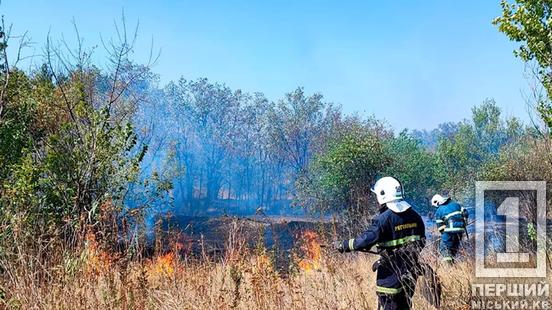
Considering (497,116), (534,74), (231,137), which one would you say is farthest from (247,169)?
(534,74)

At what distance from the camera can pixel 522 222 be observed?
12.8 metres

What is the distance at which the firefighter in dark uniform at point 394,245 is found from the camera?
4211 mm

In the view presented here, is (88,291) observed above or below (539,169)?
below

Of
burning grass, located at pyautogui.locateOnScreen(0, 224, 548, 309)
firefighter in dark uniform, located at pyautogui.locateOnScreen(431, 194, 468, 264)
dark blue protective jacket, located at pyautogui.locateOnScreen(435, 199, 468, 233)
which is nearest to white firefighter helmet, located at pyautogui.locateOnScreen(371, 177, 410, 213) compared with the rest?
burning grass, located at pyautogui.locateOnScreen(0, 224, 548, 309)

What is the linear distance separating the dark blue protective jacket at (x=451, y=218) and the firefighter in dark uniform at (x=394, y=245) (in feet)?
15.3

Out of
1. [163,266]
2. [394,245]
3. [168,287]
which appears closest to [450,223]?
[394,245]

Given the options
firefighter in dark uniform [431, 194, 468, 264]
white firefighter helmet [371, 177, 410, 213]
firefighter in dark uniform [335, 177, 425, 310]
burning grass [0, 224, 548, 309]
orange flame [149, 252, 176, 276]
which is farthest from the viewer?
firefighter in dark uniform [431, 194, 468, 264]

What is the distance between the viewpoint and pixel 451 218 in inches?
344

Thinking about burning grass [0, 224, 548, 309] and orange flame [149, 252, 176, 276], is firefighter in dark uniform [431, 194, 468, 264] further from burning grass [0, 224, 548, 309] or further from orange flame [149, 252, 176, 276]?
orange flame [149, 252, 176, 276]

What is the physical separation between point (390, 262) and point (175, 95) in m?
54.7

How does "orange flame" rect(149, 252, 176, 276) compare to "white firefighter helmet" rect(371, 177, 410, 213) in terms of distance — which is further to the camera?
"orange flame" rect(149, 252, 176, 276)

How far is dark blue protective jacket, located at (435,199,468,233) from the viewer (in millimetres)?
8617

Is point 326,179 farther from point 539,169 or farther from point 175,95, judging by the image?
point 175,95

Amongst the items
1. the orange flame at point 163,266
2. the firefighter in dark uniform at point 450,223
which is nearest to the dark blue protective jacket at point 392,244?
the orange flame at point 163,266
